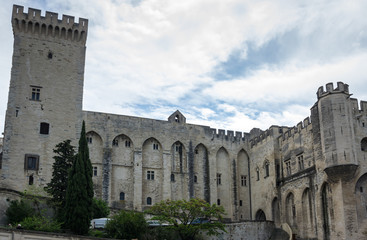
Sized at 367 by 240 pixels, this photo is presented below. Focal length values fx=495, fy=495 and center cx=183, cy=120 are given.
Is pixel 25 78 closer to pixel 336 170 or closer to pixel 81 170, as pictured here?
pixel 81 170

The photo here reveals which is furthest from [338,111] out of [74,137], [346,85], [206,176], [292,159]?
[74,137]

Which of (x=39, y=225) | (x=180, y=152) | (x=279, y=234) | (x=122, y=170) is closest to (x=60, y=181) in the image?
(x=39, y=225)

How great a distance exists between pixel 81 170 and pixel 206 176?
19.4 m

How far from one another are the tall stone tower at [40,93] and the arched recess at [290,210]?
18.1m

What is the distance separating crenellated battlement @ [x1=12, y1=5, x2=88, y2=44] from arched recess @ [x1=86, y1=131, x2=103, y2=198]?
8274mm

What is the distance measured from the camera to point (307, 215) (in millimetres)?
37844

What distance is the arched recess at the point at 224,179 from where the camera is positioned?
156 ft

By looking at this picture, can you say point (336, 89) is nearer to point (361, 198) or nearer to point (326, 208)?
point (361, 198)

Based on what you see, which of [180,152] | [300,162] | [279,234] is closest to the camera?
[300,162]

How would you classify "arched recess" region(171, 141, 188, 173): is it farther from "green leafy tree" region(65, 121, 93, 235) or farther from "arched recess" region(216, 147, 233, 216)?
"green leafy tree" region(65, 121, 93, 235)

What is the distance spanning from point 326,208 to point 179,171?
1521 cm

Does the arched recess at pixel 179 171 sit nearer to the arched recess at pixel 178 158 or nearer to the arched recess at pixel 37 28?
the arched recess at pixel 178 158

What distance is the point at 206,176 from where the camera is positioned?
47.3 m

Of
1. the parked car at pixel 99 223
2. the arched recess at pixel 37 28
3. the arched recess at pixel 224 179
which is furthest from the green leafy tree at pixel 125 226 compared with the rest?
the arched recess at pixel 37 28
